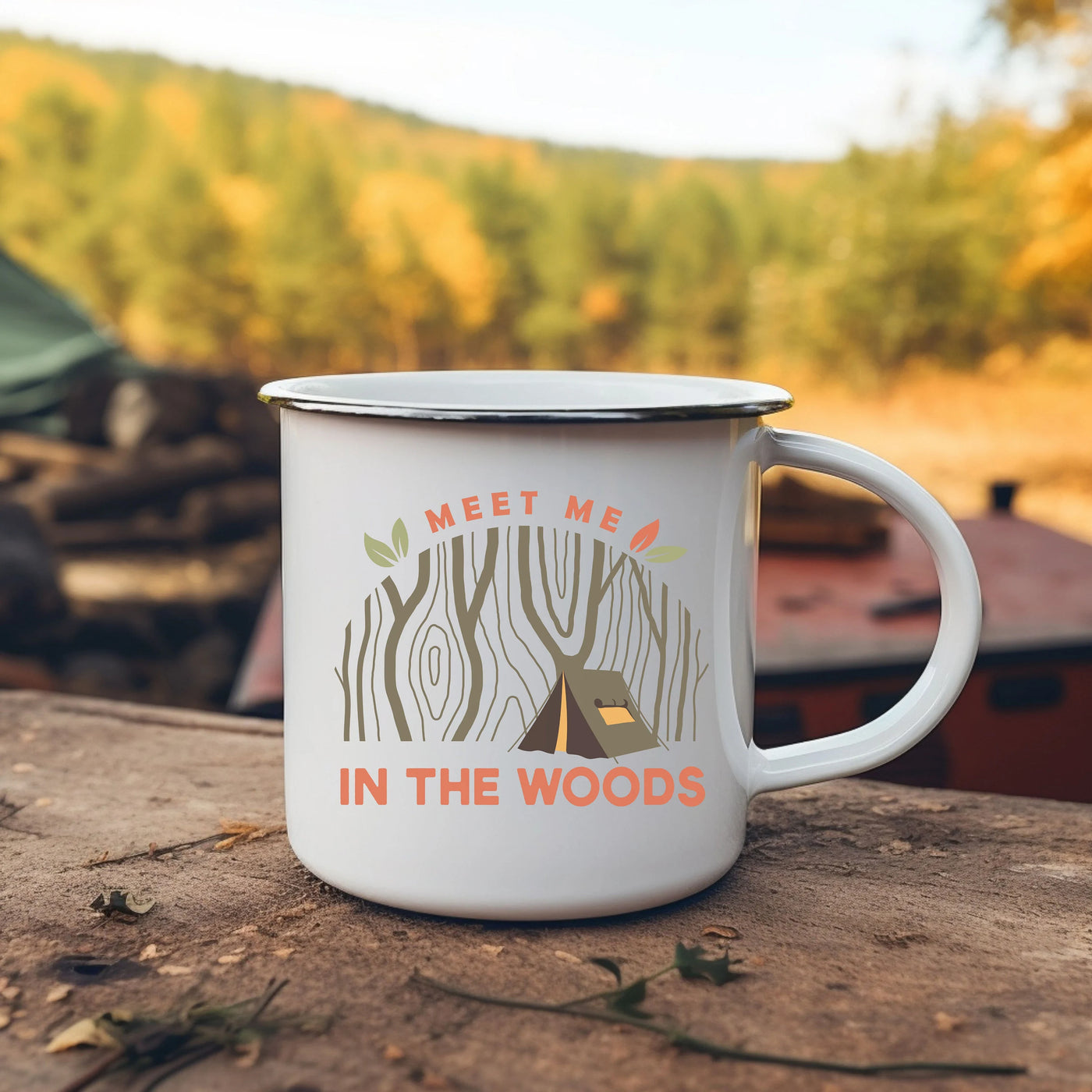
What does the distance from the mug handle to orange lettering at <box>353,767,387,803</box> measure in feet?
0.79

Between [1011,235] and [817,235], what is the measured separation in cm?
227

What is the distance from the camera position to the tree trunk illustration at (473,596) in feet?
2.13

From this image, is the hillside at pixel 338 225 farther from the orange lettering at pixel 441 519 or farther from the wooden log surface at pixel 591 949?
the orange lettering at pixel 441 519

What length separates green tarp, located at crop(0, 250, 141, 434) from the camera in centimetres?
557

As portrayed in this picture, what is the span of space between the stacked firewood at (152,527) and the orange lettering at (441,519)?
3.50 m

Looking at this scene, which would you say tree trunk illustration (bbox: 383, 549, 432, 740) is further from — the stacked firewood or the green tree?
the green tree

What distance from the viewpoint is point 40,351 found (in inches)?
229

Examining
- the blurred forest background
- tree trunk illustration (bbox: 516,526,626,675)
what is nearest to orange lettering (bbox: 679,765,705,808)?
tree trunk illustration (bbox: 516,526,626,675)

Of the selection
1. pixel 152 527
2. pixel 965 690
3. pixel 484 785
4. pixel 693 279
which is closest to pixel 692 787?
pixel 484 785

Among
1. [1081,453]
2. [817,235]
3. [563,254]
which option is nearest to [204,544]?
[1081,453]

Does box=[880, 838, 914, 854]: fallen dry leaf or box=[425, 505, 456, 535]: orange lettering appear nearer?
box=[425, 505, 456, 535]: orange lettering

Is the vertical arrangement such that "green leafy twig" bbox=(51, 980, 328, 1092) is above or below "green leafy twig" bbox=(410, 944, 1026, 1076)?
below

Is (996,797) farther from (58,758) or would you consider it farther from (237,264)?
(237,264)

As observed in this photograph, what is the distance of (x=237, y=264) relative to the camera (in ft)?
43.2
